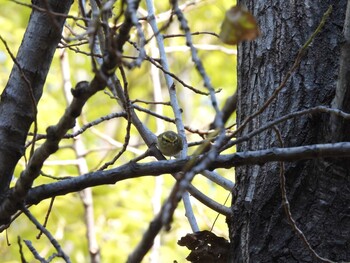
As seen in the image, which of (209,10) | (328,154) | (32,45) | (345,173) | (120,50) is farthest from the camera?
(209,10)

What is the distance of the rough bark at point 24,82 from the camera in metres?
1.63

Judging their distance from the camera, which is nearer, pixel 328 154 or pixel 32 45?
pixel 328 154

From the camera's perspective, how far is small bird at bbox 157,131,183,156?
213cm

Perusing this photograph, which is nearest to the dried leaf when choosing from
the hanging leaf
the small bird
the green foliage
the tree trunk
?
the tree trunk

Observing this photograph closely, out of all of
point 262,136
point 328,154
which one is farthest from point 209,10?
point 328,154

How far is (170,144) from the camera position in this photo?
213 cm

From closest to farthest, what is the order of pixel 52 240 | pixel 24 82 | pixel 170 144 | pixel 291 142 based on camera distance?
pixel 52 240, pixel 24 82, pixel 291 142, pixel 170 144

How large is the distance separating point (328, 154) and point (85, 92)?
21.4 inches

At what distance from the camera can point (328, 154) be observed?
143cm

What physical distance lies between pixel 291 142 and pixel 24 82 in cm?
79

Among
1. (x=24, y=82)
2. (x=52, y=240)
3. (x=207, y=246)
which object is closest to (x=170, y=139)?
(x=207, y=246)

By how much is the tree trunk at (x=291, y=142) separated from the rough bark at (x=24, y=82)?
69cm

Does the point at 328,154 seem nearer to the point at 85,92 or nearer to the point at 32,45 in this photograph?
the point at 85,92

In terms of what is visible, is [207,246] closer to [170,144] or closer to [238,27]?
[170,144]
